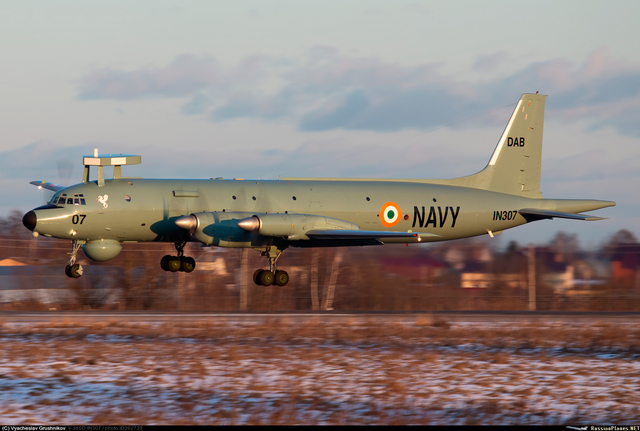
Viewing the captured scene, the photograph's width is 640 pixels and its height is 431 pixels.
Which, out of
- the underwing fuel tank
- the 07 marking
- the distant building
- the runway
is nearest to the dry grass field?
the runway

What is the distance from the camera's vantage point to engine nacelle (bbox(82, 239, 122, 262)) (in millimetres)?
31484

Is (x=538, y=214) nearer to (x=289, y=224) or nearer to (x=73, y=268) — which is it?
(x=289, y=224)

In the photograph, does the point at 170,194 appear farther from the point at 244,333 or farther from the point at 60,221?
the point at 244,333

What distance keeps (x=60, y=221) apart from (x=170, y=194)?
467 centimetres

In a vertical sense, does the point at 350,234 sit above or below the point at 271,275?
above

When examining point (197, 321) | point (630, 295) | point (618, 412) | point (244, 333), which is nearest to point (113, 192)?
point (197, 321)

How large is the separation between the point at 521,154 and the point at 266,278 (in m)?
16.8

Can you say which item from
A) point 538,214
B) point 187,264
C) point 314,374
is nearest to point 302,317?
point 187,264

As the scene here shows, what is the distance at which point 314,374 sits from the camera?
19.7m

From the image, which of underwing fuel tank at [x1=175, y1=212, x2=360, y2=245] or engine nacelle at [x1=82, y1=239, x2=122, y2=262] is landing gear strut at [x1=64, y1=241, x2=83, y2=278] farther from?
underwing fuel tank at [x1=175, y1=212, x2=360, y2=245]

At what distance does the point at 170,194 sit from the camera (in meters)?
32.0

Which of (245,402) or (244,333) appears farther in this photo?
(244,333)

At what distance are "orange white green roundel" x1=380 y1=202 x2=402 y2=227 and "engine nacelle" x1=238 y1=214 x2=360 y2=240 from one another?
7.53 feet

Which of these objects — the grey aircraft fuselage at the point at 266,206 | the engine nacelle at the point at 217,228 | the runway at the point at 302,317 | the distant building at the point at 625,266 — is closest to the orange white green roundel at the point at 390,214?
the grey aircraft fuselage at the point at 266,206
